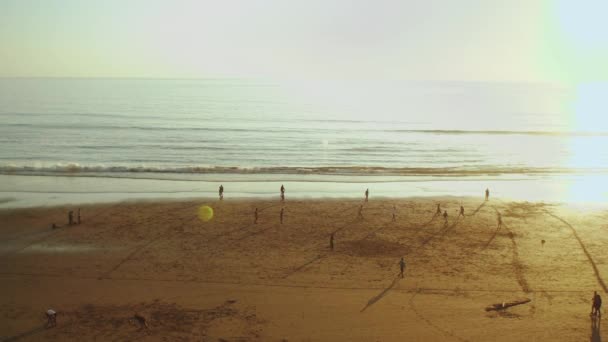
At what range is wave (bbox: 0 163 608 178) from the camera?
144 feet

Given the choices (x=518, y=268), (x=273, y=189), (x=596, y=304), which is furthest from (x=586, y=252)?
(x=273, y=189)

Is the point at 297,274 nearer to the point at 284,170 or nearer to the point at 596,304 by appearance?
the point at 596,304

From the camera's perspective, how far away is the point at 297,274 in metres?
21.0

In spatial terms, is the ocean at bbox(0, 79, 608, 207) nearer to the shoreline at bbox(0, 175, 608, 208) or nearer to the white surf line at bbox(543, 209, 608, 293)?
the shoreline at bbox(0, 175, 608, 208)

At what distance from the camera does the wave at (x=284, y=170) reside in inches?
1729

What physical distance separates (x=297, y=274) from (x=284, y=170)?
26100 millimetres

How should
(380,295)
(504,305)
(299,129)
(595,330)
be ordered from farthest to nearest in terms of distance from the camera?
(299,129), (380,295), (504,305), (595,330)

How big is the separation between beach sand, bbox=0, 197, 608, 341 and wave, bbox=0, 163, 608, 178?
1422 centimetres

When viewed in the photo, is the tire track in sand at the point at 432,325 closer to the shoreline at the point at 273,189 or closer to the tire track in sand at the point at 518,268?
the tire track in sand at the point at 518,268

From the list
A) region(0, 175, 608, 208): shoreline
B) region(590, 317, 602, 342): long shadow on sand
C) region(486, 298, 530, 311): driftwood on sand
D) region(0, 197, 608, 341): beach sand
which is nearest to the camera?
region(590, 317, 602, 342): long shadow on sand

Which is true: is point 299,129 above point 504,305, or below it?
above

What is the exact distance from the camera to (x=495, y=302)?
18.7 m

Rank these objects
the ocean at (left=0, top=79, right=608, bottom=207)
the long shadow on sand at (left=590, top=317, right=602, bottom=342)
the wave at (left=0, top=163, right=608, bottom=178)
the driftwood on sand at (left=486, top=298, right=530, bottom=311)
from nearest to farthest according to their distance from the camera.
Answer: the long shadow on sand at (left=590, top=317, right=602, bottom=342) < the driftwood on sand at (left=486, top=298, right=530, bottom=311) < the ocean at (left=0, top=79, right=608, bottom=207) < the wave at (left=0, top=163, right=608, bottom=178)

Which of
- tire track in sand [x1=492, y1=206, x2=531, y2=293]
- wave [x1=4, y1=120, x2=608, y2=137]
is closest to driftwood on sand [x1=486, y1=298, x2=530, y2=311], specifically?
tire track in sand [x1=492, y1=206, x2=531, y2=293]
